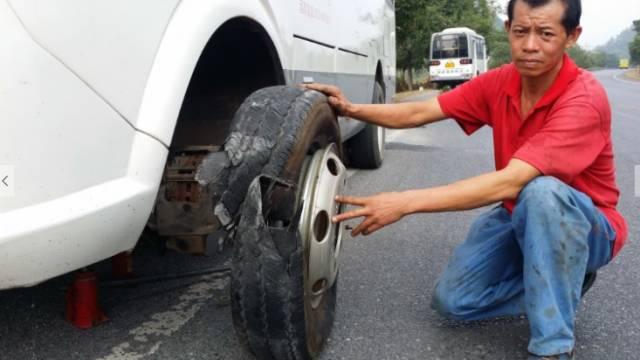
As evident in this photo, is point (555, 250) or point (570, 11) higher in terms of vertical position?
point (570, 11)

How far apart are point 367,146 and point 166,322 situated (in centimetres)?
387

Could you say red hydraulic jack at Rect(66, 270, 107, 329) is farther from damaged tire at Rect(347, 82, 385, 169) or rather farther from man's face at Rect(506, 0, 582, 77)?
damaged tire at Rect(347, 82, 385, 169)

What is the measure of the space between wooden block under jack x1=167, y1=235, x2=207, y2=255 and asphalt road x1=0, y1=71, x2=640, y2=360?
7cm

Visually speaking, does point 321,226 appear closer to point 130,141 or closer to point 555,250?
point 130,141

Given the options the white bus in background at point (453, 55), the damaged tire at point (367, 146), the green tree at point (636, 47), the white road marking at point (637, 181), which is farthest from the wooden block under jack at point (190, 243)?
the green tree at point (636, 47)

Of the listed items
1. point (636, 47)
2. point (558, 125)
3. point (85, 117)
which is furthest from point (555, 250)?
point (636, 47)

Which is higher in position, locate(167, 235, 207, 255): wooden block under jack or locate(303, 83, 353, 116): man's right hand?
locate(303, 83, 353, 116): man's right hand

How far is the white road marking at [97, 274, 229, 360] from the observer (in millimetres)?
2289

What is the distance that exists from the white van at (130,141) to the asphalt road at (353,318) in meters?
0.41

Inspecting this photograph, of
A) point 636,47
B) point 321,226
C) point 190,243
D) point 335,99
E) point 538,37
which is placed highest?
point 636,47

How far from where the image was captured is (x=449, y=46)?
108ft

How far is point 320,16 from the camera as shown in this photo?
3.24m

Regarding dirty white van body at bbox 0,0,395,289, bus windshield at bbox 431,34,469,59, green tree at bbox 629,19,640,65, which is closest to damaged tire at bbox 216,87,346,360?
dirty white van body at bbox 0,0,395,289

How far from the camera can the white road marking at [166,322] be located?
90.1 inches
